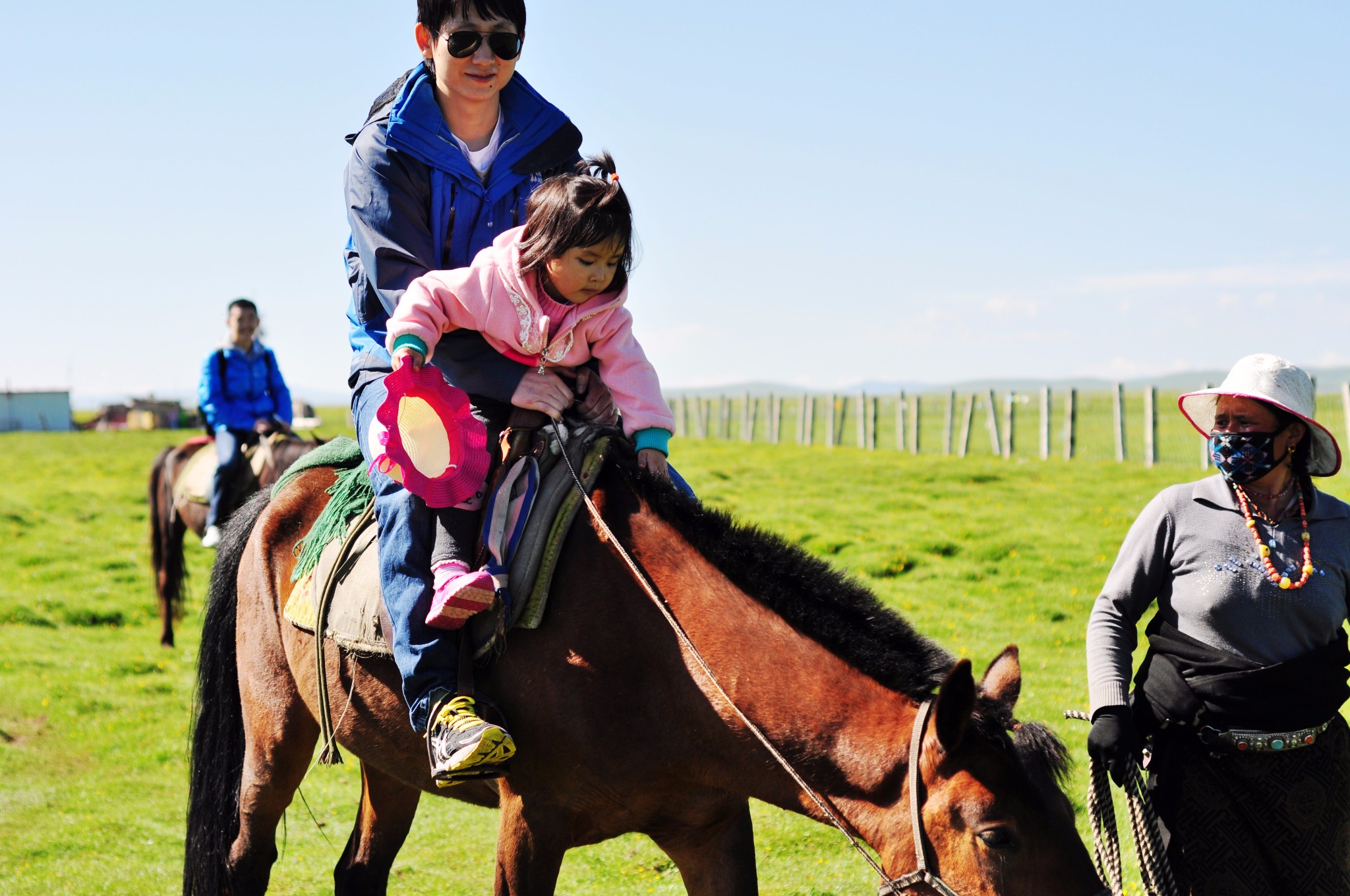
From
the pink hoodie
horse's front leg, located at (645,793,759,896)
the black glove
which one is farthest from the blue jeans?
the black glove

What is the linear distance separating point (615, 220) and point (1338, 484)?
13691 mm

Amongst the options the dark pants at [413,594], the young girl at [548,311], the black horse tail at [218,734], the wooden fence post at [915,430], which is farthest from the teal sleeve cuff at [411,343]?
the wooden fence post at [915,430]

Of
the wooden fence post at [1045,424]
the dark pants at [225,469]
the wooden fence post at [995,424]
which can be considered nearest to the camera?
the dark pants at [225,469]

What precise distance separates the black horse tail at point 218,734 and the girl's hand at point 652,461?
1869 mm

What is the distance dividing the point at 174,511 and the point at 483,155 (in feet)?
28.3

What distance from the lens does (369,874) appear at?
3.94 m

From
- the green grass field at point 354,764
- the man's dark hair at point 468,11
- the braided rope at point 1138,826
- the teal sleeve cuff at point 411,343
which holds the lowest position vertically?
the green grass field at point 354,764

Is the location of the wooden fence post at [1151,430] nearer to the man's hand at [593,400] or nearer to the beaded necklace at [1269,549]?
the beaded necklace at [1269,549]

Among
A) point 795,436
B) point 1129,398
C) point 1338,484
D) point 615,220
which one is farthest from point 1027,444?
point 615,220

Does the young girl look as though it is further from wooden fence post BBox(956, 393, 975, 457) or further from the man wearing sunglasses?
wooden fence post BBox(956, 393, 975, 457)

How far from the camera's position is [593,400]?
127 inches

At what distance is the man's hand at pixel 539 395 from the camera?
306cm

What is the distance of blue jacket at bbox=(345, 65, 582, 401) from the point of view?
312 centimetres

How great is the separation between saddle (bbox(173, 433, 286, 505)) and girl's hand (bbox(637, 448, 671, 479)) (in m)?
A: 7.57
